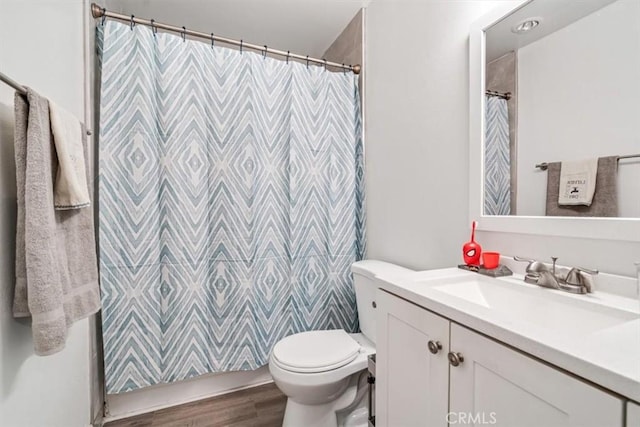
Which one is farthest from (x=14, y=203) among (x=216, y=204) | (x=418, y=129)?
(x=418, y=129)

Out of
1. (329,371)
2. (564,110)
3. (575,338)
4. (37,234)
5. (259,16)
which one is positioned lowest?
(329,371)

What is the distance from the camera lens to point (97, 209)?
1479mm

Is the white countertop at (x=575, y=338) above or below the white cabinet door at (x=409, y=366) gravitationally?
above

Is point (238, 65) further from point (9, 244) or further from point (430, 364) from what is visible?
point (430, 364)

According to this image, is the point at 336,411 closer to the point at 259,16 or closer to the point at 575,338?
the point at 575,338

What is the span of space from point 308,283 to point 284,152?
0.85 metres

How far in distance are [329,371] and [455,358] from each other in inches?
29.5

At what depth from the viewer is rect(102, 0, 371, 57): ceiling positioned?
6.03ft

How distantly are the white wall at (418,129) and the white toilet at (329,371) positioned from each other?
10.2 inches

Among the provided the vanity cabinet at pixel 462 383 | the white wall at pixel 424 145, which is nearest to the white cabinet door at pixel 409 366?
the vanity cabinet at pixel 462 383

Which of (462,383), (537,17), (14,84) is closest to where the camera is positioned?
(462,383)

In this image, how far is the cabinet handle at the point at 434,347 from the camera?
2.25ft

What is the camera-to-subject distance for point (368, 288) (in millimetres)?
1521

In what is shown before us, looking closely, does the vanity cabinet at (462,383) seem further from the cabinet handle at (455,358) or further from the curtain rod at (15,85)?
the curtain rod at (15,85)
